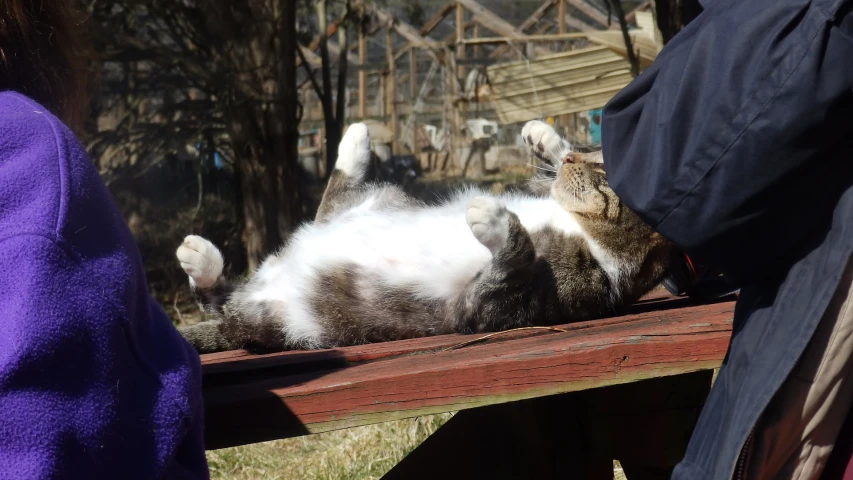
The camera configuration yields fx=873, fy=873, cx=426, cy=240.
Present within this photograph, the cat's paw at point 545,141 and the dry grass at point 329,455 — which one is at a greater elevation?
the cat's paw at point 545,141

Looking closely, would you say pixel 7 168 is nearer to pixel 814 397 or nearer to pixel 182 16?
pixel 814 397

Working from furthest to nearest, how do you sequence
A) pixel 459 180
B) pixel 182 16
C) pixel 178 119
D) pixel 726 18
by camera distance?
1. pixel 459 180
2. pixel 178 119
3. pixel 182 16
4. pixel 726 18

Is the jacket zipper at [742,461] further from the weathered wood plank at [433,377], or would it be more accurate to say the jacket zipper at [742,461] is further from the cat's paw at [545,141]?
the cat's paw at [545,141]

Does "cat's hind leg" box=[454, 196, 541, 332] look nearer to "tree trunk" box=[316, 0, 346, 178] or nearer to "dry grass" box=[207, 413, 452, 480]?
"dry grass" box=[207, 413, 452, 480]

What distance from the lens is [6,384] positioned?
4.10 feet

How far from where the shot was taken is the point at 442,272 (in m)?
3.18

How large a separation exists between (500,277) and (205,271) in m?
1.11

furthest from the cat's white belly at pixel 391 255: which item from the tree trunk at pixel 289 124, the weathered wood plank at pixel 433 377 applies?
the tree trunk at pixel 289 124

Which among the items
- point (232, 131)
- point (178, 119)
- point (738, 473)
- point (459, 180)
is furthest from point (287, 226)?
point (459, 180)

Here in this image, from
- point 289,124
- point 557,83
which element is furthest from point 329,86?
point 557,83

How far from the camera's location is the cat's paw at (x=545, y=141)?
3635 millimetres

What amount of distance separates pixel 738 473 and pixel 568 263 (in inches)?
59.8

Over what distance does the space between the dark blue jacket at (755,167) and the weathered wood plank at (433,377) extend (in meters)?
0.38

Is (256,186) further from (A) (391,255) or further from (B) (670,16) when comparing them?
(A) (391,255)
